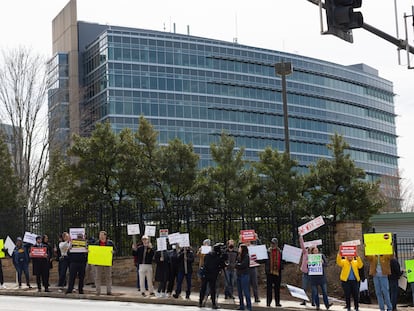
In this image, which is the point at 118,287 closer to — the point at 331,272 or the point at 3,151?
the point at 331,272

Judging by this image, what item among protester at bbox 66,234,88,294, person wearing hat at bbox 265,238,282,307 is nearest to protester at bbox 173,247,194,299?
person wearing hat at bbox 265,238,282,307

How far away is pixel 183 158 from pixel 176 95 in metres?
60.9

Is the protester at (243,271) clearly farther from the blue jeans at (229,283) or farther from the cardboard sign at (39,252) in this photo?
the cardboard sign at (39,252)

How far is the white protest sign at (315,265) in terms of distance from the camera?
17.8 metres

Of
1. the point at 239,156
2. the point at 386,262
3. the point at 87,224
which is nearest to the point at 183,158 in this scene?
the point at 239,156

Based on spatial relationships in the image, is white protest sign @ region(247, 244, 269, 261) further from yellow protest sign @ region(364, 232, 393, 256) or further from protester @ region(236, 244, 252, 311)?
yellow protest sign @ region(364, 232, 393, 256)

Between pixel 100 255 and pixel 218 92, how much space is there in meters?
77.0

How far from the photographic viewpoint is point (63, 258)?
22406 mm

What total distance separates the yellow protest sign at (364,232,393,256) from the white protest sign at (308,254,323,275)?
118 centimetres

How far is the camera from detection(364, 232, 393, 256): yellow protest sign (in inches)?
683

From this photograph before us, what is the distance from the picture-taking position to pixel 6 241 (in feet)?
85.1

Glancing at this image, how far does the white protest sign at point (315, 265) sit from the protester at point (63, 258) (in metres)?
7.87

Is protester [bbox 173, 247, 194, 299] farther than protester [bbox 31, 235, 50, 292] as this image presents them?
No

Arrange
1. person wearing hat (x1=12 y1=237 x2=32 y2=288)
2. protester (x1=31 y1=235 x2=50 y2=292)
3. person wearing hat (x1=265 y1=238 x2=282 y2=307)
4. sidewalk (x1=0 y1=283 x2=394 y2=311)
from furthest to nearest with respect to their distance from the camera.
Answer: person wearing hat (x1=12 y1=237 x2=32 y2=288), protester (x1=31 y1=235 x2=50 y2=292), sidewalk (x1=0 y1=283 x2=394 y2=311), person wearing hat (x1=265 y1=238 x2=282 y2=307)
